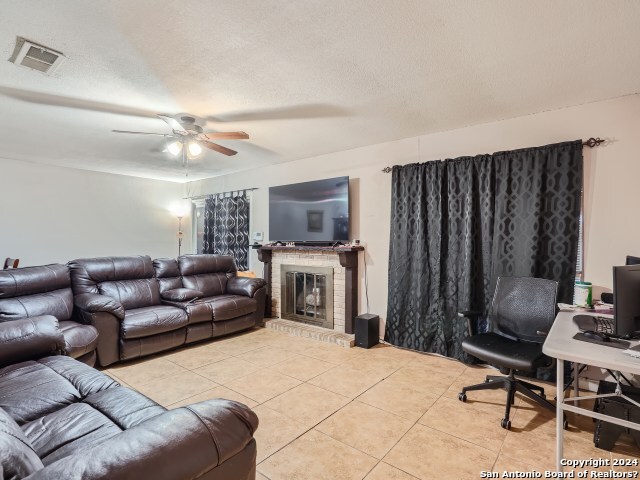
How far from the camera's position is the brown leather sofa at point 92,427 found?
833 mm

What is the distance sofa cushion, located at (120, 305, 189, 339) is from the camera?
3324 millimetres

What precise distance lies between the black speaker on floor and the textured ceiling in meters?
2.06

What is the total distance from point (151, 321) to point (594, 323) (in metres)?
3.73

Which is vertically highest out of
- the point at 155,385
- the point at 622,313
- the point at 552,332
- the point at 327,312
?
the point at 622,313

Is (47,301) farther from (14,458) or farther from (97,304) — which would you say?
(14,458)

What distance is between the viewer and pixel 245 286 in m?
4.60

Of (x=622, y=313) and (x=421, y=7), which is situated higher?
(x=421, y=7)

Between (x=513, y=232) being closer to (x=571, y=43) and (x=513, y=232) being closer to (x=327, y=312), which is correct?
(x=571, y=43)

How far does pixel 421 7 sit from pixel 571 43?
100 centimetres

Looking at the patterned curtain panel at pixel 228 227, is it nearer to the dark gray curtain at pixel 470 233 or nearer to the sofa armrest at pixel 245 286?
the sofa armrest at pixel 245 286

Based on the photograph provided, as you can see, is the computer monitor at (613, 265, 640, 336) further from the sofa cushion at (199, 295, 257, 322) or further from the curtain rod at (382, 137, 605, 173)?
the sofa cushion at (199, 295, 257, 322)

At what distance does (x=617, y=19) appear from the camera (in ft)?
5.71

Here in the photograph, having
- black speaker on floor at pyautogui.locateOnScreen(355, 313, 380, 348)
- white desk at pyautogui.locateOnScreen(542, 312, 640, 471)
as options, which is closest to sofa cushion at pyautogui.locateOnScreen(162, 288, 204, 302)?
black speaker on floor at pyautogui.locateOnScreen(355, 313, 380, 348)

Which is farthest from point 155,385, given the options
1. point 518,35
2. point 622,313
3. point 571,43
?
point 571,43
